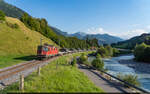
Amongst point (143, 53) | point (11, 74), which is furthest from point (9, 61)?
point (143, 53)

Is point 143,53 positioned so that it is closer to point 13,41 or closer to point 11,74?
point 11,74

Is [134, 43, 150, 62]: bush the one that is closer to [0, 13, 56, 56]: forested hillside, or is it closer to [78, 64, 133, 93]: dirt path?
[0, 13, 56, 56]: forested hillside

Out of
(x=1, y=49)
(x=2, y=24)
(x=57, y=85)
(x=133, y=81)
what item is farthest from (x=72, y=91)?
(x=2, y=24)

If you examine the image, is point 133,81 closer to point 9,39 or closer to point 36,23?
point 9,39

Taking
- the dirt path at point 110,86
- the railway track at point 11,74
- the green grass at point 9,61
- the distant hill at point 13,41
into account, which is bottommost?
the dirt path at point 110,86

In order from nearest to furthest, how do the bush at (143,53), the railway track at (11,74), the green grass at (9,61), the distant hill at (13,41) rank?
the railway track at (11,74), the green grass at (9,61), the distant hill at (13,41), the bush at (143,53)

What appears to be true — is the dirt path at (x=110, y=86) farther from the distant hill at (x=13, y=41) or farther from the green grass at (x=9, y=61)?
the distant hill at (x=13, y=41)

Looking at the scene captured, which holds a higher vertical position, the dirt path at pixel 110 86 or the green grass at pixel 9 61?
the green grass at pixel 9 61

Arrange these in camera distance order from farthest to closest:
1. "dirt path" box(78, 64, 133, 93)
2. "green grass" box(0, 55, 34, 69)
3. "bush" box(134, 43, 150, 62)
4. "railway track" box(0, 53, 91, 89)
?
"bush" box(134, 43, 150, 62) → "green grass" box(0, 55, 34, 69) → "railway track" box(0, 53, 91, 89) → "dirt path" box(78, 64, 133, 93)

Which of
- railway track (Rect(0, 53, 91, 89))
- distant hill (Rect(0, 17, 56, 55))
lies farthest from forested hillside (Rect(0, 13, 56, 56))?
railway track (Rect(0, 53, 91, 89))

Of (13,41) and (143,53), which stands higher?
(13,41)

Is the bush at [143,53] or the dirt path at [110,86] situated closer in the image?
the dirt path at [110,86]

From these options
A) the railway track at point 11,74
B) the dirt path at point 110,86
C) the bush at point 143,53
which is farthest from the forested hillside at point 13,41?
the bush at point 143,53

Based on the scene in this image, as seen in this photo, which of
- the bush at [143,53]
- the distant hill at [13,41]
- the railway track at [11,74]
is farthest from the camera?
the bush at [143,53]
